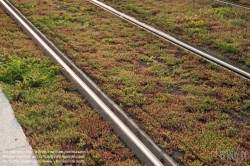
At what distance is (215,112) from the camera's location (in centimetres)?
563

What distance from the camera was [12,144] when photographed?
186 inches

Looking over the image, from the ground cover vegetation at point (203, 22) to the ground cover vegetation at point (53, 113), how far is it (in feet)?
13.1

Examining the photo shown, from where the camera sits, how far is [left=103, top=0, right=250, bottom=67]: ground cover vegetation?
8465 mm

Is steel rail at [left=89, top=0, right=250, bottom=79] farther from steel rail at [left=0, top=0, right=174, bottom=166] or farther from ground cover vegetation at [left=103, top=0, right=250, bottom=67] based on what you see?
steel rail at [left=0, top=0, right=174, bottom=166]

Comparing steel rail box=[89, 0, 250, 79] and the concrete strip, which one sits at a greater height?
steel rail box=[89, 0, 250, 79]

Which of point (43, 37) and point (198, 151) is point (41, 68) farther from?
point (198, 151)

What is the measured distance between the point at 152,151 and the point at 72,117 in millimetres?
1603

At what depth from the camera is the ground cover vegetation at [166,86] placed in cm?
492

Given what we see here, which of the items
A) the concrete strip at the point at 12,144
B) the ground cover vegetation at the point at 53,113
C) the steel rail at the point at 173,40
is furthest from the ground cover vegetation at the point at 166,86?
the concrete strip at the point at 12,144

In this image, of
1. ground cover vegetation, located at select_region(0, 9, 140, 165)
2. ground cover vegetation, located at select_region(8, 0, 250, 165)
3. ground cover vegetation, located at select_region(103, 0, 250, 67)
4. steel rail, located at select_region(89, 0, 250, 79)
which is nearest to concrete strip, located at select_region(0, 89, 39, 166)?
ground cover vegetation, located at select_region(0, 9, 140, 165)

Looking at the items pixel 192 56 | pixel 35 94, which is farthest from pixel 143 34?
pixel 35 94

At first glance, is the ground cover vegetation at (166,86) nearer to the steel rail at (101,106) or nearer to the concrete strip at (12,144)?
the steel rail at (101,106)

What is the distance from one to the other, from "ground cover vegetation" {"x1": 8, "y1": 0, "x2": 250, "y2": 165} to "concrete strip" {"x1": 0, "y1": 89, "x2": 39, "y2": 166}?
5.95ft

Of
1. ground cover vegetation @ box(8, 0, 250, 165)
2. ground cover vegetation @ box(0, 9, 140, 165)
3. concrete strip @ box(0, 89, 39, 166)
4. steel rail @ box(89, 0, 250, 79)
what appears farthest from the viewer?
steel rail @ box(89, 0, 250, 79)
